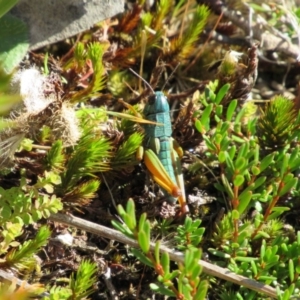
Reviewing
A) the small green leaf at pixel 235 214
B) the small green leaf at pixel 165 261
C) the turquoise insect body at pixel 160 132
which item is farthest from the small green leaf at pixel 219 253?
the small green leaf at pixel 165 261

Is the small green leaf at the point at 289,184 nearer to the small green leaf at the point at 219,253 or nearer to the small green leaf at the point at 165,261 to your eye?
the small green leaf at the point at 219,253

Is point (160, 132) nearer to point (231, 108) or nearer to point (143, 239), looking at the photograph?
point (231, 108)

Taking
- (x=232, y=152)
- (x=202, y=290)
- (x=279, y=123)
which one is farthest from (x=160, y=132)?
(x=202, y=290)

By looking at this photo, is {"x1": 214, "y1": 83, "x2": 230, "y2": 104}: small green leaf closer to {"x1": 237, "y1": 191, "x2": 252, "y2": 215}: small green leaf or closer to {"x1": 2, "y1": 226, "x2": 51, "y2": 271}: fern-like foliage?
{"x1": 237, "y1": 191, "x2": 252, "y2": 215}: small green leaf

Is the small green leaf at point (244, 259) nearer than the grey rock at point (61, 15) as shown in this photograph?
Yes

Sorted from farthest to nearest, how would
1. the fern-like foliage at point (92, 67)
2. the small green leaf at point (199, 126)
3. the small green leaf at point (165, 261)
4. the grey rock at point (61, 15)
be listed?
the grey rock at point (61, 15) → the fern-like foliage at point (92, 67) → the small green leaf at point (199, 126) → the small green leaf at point (165, 261)

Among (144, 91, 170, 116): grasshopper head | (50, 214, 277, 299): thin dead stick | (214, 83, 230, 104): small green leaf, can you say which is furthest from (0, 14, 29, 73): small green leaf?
(214, 83, 230, 104): small green leaf
